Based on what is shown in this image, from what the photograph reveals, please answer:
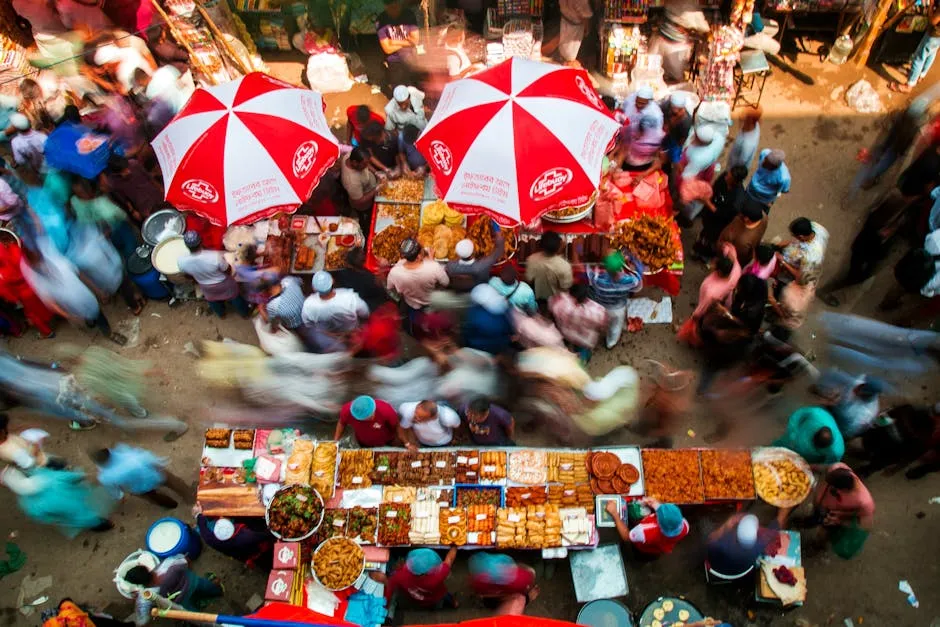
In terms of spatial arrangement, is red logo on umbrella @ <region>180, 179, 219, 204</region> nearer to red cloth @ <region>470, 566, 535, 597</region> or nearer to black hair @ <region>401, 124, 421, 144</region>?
black hair @ <region>401, 124, 421, 144</region>

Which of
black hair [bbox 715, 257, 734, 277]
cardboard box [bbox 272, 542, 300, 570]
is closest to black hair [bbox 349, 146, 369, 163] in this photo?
black hair [bbox 715, 257, 734, 277]

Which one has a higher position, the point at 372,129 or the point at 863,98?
the point at 372,129

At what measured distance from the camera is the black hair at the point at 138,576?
20.5ft

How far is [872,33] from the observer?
413 inches

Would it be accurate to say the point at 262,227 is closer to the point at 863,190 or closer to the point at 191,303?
the point at 191,303

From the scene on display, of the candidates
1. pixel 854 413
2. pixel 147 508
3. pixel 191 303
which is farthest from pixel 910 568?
pixel 191 303

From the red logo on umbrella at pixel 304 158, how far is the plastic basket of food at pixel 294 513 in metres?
3.31

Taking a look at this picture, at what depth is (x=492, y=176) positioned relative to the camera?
22.7 feet

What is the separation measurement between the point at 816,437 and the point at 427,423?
3.76m

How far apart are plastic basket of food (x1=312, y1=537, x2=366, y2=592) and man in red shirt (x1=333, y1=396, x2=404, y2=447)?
1075 millimetres

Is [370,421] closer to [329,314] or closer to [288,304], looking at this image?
[329,314]

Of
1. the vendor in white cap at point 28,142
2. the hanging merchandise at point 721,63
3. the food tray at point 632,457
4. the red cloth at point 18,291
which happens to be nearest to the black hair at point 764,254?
the food tray at point 632,457

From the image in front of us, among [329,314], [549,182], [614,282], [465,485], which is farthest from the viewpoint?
[614,282]

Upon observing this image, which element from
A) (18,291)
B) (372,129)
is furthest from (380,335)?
(18,291)
